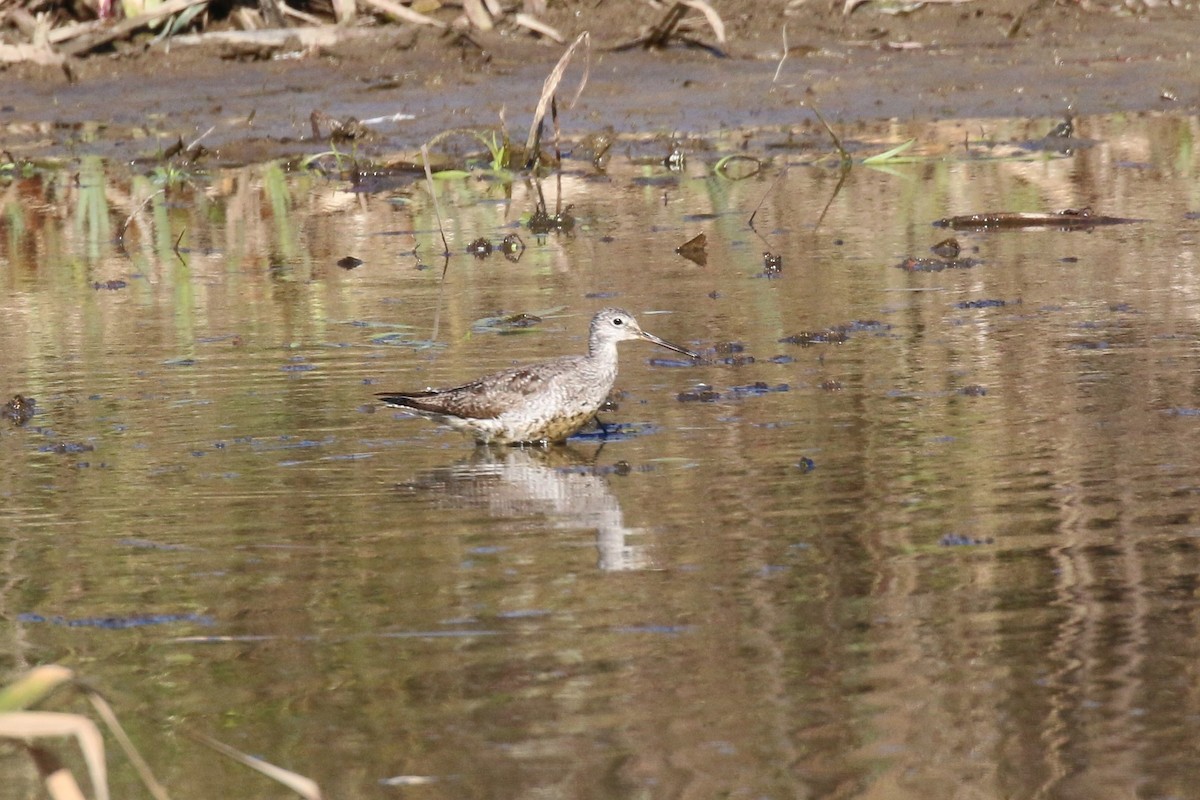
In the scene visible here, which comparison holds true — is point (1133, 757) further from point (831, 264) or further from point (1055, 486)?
point (831, 264)

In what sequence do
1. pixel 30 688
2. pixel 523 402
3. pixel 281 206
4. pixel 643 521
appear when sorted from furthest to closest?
pixel 281 206 < pixel 523 402 < pixel 643 521 < pixel 30 688

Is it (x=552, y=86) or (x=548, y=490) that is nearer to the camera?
(x=548, y=490)

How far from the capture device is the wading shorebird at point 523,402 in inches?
342

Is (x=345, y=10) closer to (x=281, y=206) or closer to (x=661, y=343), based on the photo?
(x=281, y=206)

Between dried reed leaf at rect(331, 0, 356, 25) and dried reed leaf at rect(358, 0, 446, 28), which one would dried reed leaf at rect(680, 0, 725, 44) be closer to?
dried reed leaf at rect(358, 0, 446, 28)

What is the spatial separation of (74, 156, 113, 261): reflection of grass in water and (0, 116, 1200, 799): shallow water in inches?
35.7

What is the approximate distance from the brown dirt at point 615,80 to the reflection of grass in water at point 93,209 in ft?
1.06

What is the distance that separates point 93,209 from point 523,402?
8924mm

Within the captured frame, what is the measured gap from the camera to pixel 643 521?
6.99 metres

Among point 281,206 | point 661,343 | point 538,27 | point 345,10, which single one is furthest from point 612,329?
point 345,10

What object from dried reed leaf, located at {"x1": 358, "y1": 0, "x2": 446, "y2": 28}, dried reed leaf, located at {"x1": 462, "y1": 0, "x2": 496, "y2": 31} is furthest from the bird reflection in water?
dried reed leaf, located at {"x1": 462, "y1": 0, "x2": 496, "y2": 31}

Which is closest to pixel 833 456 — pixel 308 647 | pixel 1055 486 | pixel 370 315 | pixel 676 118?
pixel 1055 486

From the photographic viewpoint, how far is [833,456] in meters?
7.86

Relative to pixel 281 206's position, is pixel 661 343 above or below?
below
